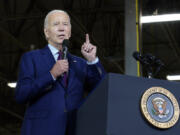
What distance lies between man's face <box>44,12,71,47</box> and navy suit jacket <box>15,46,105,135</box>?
7 centimetres

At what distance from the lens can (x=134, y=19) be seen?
4.50 metres

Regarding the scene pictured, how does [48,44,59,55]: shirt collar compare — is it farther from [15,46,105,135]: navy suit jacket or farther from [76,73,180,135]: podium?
[76,73,180,135]: podium

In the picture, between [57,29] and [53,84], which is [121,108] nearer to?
[53,84]

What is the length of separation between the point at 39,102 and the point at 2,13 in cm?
663

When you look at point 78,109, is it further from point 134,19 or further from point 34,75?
point 134,19

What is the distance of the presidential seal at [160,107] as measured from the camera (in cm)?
122

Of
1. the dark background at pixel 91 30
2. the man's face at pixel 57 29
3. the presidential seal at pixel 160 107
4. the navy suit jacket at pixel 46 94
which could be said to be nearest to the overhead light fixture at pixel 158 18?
the dark background at pixel 91 30

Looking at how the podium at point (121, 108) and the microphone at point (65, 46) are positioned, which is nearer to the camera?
the podium at point (121, 108)

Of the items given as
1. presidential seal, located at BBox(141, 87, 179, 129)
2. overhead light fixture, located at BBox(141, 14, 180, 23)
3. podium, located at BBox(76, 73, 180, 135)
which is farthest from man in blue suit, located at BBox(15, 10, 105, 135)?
overhead light fixture, located at BBox(141, 14, 180, 23)

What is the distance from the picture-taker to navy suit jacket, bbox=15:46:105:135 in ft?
4.84

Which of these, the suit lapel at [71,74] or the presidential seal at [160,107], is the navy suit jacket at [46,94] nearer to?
the suit lapel at [71,74]

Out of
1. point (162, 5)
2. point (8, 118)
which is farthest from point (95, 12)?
point (8, 118)

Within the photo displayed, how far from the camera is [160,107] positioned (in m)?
1.24

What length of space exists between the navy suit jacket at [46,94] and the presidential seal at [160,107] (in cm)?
41
